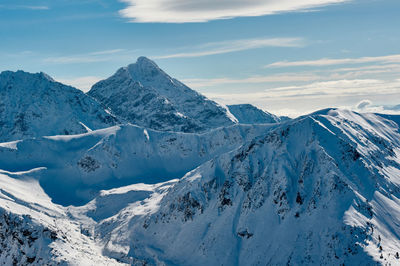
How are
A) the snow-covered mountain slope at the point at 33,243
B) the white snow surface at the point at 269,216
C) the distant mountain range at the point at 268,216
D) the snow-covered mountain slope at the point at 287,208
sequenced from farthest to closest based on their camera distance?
the snow-covered mountain slope at the point at 287,208, the white snow surface at the point at 269,216, the distant mountain range at the point at 268,216, the snow-covered mountain slope at the point at 33,243

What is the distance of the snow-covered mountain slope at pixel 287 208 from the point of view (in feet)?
480

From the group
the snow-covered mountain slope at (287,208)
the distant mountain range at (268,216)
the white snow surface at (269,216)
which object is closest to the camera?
the distant mountain range at (268,216)

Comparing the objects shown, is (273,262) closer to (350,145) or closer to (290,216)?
(290,216)

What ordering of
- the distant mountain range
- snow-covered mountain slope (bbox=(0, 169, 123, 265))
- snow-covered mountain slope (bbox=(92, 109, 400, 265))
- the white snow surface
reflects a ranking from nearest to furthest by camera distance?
snow-covered mountain slope (bbox=(0, 169, 123, 265)) → the distant mountain range → the white snow surface → snow-covered mountain slope (bbox=(92, 109, 400, 265))

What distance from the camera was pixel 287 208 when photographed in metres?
162

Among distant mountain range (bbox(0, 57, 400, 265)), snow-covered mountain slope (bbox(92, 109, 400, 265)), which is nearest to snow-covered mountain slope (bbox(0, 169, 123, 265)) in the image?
distant mountain range (bbox(0, 57, 400, 265))

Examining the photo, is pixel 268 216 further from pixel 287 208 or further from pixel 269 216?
pixel 287 208

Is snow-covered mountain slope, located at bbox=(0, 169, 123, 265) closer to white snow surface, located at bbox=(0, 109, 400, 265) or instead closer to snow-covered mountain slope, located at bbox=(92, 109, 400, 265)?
white snow surface, located at bbox=(0, 109, 400, 265)

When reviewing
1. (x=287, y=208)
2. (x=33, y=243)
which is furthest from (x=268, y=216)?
(x=33, y=243)

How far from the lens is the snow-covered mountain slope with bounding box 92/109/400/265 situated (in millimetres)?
146250

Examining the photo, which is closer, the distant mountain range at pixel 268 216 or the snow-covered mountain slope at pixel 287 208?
the distant mountain range at pixel 268 216

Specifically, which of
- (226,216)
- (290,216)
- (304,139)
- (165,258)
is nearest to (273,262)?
(290,216)

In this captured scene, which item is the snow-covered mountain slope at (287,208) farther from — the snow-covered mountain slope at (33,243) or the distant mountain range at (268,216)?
the snow-covered mountain slope at (33,243)

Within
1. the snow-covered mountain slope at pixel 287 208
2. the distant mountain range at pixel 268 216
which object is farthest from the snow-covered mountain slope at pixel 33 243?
the snow-covered mountain slope at pixel 287 208
